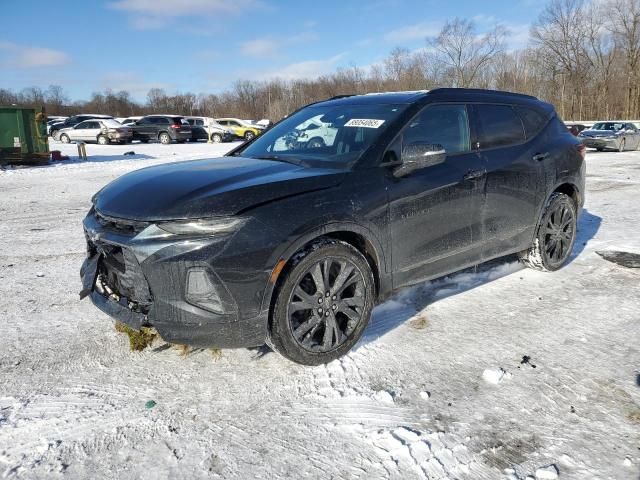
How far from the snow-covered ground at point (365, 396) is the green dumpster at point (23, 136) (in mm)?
14027

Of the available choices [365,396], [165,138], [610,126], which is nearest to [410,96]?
[365,396]

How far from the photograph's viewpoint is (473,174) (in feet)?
12.5

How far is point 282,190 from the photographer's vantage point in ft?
9.45

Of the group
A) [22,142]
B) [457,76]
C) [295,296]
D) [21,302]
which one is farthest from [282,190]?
[457,76]

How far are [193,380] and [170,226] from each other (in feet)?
3.12

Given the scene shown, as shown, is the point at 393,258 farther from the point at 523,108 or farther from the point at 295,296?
the point at 523,108

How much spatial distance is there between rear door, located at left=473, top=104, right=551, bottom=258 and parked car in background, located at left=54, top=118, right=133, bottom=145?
28257 mm

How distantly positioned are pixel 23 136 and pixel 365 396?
56.5 feet

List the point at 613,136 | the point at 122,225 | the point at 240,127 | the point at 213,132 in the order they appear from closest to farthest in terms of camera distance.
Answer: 1. the point at 122,225
2. the point at 613,136
3. the point at 213,132
4. the point at 240,127

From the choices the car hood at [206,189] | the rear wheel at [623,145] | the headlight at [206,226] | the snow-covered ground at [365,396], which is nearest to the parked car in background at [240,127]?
the rear wheel at [623,145]

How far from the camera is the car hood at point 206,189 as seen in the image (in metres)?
2.71

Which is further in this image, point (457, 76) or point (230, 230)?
point (457, 76)

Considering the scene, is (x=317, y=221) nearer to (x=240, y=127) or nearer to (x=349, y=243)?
(x=349, y=243)

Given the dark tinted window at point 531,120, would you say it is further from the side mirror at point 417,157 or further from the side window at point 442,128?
the side mirror at point 417,157
